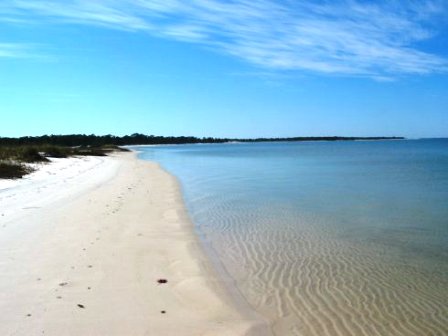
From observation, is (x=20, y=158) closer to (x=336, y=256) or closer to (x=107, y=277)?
(x=107, y=277)

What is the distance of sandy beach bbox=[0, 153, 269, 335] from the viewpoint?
5582 millimetres

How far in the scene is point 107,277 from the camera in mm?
7371

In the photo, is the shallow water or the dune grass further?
the dune grass

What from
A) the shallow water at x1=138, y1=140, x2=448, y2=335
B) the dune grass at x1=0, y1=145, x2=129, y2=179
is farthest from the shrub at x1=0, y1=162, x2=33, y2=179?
the shallow water at x1=138, y1=140, x2=448, y2=335

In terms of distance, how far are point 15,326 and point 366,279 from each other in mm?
5565

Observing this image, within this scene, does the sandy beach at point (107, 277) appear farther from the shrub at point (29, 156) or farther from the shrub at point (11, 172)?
the shrub at point (29, 156)

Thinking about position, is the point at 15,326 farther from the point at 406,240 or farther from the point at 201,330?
the point at 406,240

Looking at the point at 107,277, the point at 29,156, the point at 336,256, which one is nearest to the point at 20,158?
the point at 29,156

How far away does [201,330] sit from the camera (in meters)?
5.54

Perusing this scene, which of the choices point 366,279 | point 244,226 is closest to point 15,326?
point 366,279

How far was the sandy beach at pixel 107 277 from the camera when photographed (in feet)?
18.3

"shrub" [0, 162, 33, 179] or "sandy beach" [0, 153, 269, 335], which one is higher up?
"shrub" [0, 162, 33, 179]

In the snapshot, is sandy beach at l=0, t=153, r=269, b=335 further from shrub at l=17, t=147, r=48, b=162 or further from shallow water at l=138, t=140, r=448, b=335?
shrub at l=17, t=147, r=48, b=162

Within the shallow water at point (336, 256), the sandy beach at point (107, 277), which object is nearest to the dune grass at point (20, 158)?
the sandy beach at point (107, 277)
